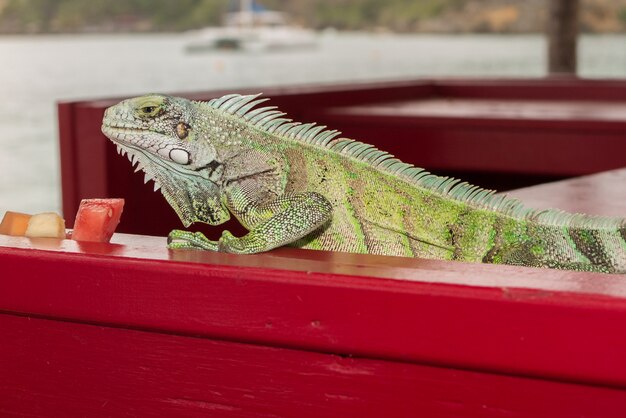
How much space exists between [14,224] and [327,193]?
561mm

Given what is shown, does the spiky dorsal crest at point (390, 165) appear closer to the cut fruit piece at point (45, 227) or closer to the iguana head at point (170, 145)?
the iguana head at point (170, 145)

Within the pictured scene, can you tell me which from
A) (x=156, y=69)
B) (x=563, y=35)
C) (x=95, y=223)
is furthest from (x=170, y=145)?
(x=156, y=69)

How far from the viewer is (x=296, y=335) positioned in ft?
4.96

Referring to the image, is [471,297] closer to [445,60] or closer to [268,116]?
[268,116]

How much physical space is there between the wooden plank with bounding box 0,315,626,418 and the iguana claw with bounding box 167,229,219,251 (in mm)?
162

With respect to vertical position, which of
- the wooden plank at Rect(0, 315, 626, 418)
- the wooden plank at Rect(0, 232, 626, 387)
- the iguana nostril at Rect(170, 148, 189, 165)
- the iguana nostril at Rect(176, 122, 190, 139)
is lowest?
the wooden plank at Rect(0, 315, 626, 418)

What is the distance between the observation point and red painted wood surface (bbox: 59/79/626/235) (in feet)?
13.1

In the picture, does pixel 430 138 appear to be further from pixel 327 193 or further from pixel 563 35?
pixel 563 35

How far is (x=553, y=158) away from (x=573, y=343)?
3.68 metres

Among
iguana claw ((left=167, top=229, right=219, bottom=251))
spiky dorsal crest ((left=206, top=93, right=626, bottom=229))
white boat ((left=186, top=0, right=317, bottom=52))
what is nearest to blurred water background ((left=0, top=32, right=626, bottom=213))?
white boat ((left=186, top=0, right=317, bottom=52))

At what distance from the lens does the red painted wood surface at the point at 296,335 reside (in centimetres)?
138

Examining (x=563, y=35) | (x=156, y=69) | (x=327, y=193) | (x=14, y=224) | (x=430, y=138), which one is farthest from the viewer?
(x=156, y=69)

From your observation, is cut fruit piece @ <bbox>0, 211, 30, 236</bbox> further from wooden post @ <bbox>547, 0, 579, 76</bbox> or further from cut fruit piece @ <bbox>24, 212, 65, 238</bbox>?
wooden post @ <bbox>547, 0, 579, 76</bbox>

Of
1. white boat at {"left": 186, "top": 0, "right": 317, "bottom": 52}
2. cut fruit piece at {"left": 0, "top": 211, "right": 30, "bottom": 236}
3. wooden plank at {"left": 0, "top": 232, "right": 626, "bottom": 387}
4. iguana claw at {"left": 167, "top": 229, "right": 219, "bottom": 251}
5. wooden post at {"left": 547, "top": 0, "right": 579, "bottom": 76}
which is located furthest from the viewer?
white boat at {"left": 186, "top": 0, "right": 317, "bottom": 52}
